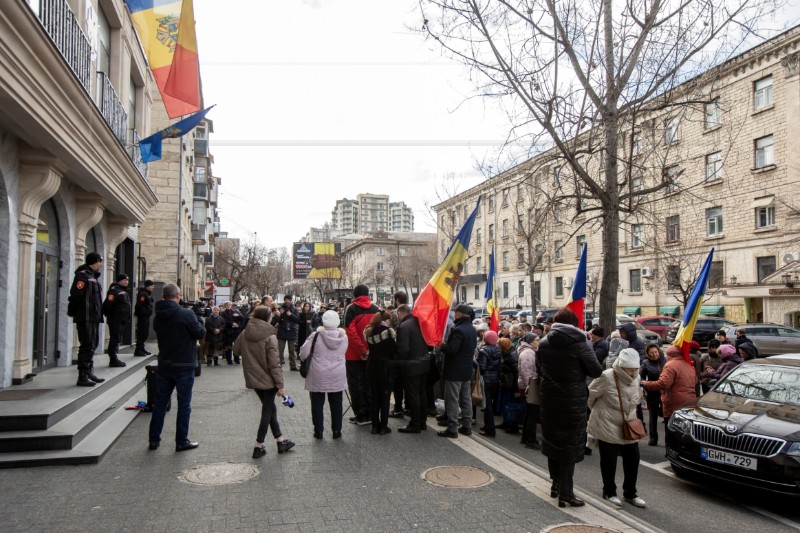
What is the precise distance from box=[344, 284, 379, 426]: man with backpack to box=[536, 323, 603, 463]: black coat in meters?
3.65

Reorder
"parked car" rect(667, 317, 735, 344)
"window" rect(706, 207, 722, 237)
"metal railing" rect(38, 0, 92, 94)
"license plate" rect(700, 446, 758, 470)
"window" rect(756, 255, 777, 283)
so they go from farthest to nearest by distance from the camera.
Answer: "window" rect(706, 207, 722, 237) → "window" rect(756, 255, 777, 283) → "parked car" rect(667, 317, 735, 344) → "metal railing" rect(38, 0, 92, 94) → "license plate" rect(700, 446, 758, 470)

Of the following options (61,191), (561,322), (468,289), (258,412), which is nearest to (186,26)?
(61,191)

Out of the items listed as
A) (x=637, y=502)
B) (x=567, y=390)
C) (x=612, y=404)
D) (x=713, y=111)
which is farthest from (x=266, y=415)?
(x=713, y=111)

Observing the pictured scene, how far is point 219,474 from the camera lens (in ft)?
19.7

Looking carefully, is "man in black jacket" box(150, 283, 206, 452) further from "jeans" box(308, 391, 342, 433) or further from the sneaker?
the sneaker

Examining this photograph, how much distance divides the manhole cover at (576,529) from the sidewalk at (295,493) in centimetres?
9

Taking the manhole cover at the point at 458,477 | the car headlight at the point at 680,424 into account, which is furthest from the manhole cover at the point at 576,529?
the car headlight at the point at 680,424

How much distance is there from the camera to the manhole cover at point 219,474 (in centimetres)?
576

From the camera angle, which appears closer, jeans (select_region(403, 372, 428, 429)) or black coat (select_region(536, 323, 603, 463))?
black coat (select_region(536, 323, 603, 463))

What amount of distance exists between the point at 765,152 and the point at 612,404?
31.2m

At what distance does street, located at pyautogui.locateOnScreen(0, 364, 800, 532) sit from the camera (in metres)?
4.79

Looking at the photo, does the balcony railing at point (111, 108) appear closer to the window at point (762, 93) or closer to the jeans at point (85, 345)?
the jeans at point (85, 345)

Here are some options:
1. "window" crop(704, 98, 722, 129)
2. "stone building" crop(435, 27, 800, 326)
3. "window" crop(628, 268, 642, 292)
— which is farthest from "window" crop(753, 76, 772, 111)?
"window" crop(628, 268, 642, 292)

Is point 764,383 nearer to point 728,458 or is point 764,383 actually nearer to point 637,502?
point 728,458
